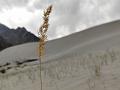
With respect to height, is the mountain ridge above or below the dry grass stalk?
above

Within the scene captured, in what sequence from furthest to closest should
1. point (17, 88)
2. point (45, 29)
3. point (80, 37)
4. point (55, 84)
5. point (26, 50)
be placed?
point (26, 50)
point (80, 37)
point (17, 88)
point (55, 84)
point (45, 29)

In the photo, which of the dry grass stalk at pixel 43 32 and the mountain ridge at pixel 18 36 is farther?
the mountain ridge at pixel 18 36

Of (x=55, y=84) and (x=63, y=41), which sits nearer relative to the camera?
(x=55, y=84)

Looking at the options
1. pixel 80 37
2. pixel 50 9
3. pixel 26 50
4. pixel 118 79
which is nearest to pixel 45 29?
pixel 50 9

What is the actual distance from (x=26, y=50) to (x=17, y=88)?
2016 cm

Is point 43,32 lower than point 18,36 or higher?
lower

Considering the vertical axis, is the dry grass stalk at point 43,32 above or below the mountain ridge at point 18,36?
below

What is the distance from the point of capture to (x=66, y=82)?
923cm

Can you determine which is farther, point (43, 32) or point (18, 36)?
point (18, 36)

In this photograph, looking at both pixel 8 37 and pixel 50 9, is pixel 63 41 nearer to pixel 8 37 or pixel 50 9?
pixel 50 9

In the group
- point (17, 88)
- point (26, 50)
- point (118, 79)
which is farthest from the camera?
point (26, 50)

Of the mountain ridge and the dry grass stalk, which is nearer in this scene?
the dry grass stalk

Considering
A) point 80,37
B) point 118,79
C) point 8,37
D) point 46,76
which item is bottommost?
point 118,79

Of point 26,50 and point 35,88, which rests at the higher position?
point 26,50
